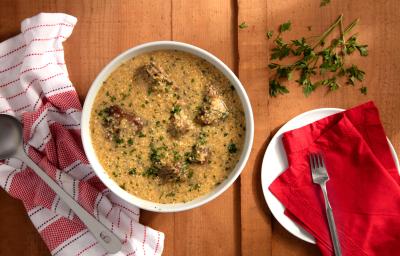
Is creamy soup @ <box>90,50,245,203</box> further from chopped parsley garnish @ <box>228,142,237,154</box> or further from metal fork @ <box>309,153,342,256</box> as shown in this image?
metal fork @ <box>309,153,342,256</box>

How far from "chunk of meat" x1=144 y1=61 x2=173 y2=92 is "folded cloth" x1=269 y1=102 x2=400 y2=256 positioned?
1.80ft

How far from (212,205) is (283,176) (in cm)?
32

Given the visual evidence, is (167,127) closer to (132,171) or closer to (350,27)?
(132,171)

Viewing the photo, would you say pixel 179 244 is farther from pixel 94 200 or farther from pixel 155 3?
pixel 155 3

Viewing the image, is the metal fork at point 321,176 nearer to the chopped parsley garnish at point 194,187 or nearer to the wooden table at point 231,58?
the wooden table at point 231,58

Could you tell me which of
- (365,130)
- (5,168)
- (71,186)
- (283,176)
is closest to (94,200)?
(71,186)

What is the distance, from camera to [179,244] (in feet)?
6.50

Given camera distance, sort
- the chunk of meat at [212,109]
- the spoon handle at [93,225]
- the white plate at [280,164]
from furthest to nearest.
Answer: the white plate at [280,164], the spoon handle at [93,225], the chunk of meat at [212,109]

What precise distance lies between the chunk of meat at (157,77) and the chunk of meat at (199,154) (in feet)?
0.79

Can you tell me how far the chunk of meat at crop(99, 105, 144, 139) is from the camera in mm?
1685

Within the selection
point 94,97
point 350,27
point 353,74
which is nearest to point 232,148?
point 94,97

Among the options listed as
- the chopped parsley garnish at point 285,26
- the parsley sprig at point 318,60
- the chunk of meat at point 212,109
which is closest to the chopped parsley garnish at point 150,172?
the chunk of meat at point 212,109

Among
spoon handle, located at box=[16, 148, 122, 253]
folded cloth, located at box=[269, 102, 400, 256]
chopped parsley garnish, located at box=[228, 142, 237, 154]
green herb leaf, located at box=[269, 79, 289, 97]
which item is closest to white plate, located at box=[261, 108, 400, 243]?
folded cloth, located at box=[269, 102, 400, 256]

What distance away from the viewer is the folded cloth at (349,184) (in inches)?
75.2
